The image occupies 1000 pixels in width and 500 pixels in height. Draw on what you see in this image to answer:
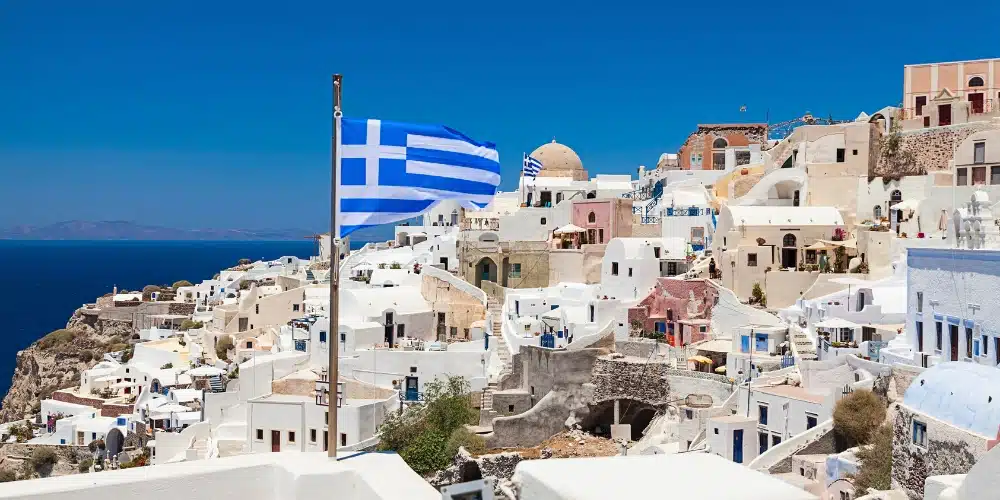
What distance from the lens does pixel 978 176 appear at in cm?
2888

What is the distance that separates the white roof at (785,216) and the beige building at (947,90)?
610 cm

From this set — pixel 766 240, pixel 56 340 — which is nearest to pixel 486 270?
pixel 766 240

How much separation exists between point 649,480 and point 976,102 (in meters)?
35.7

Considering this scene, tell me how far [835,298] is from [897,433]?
11423 mm

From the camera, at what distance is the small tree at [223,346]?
43.5 meters

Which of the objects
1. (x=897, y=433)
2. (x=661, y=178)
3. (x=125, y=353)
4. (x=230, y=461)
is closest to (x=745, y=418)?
(x=897, y=433)

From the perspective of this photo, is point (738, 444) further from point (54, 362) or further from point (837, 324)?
point (54, 362)

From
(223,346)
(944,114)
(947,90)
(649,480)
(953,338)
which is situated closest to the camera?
(649,480)

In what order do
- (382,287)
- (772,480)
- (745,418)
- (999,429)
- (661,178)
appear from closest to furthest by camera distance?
(772,480), (999,429), (745,418), (382,287), (661,178)

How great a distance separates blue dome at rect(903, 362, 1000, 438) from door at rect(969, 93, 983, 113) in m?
24.7

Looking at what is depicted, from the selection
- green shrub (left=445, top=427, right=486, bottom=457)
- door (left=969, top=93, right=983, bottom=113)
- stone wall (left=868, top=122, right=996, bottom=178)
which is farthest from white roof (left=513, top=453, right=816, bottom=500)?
door (left=969, top=93, right=983, bottom=113)

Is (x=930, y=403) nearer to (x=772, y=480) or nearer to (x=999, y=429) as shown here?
(x=999, y=429)

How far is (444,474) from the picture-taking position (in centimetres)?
2433

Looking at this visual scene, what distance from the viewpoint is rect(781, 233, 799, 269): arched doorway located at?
3144 centimetres
